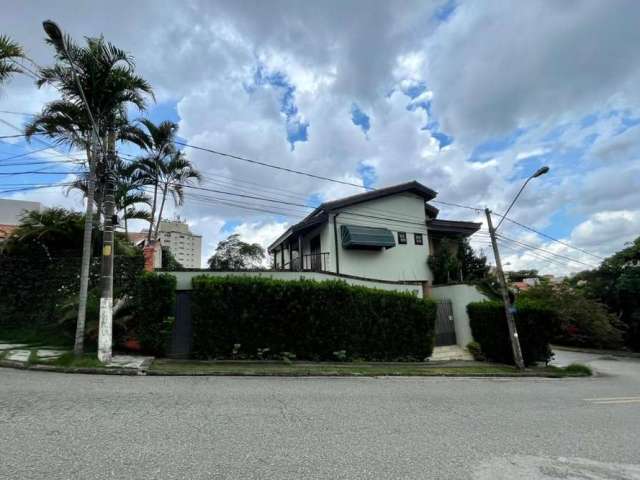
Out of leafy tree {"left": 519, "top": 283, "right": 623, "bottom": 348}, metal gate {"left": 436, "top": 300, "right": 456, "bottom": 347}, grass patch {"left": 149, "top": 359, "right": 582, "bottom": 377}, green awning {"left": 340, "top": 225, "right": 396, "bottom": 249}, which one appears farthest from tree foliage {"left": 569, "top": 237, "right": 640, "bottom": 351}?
grass patch {"left": 149, "top": 359, "right": 582, "bottom": 377}

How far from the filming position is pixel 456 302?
2102 cm

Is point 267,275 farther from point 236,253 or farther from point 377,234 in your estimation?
point 236,253

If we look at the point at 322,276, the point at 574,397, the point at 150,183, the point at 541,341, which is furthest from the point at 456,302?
the point at 150,183

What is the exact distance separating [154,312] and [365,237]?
41.2 ft

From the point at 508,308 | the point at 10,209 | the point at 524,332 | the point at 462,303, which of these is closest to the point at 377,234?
the point at 462,303

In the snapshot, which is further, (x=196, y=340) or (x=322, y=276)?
(x=322, y=276)

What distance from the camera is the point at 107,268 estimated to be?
33.8 feet

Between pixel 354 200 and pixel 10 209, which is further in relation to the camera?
pixel 10 209

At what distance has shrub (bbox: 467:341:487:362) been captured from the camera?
18.8 m

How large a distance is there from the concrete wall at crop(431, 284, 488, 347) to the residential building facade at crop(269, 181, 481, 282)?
281cm

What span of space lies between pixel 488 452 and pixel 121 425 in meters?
4.58

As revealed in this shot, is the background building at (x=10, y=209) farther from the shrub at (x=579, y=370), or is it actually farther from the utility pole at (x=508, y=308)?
the shrub at (x=579, y=370)

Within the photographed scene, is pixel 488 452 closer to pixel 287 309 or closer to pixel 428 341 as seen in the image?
pixel 287 309

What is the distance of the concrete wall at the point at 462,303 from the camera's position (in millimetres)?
20266
